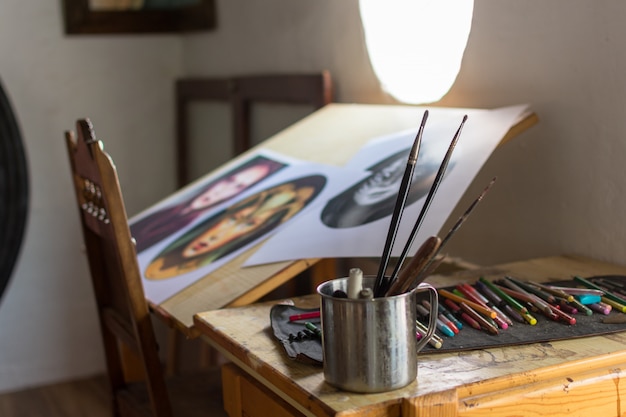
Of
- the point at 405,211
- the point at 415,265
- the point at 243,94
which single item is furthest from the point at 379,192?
the point at 243,94

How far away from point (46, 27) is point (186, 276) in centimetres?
213

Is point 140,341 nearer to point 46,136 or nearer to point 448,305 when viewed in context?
point 448,305

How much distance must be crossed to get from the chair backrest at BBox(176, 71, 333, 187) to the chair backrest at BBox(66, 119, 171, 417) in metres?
0.91

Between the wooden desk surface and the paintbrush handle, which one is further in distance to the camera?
the wooden desk surface

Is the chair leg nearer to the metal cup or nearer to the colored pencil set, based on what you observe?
the colored pencil set

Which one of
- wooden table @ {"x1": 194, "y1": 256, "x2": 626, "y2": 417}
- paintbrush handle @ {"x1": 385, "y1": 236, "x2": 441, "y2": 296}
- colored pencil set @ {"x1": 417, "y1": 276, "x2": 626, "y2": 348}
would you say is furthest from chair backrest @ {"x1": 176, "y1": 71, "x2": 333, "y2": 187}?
paintbrush handle @ {"x1": 385, "y1": 236, "x2": 441, "y2": 296}

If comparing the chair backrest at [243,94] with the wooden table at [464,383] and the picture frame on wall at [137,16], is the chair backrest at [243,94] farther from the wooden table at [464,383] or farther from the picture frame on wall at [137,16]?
the wooden table at [464,383]

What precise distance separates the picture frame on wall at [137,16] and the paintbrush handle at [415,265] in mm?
2586

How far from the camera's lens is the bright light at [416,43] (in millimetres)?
2057

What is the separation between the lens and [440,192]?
1601mm

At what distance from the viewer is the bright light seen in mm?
2057

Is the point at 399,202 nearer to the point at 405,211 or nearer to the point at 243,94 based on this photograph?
the point at 405,211

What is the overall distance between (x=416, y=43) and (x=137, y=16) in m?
1.80

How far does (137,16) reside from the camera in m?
3.63
